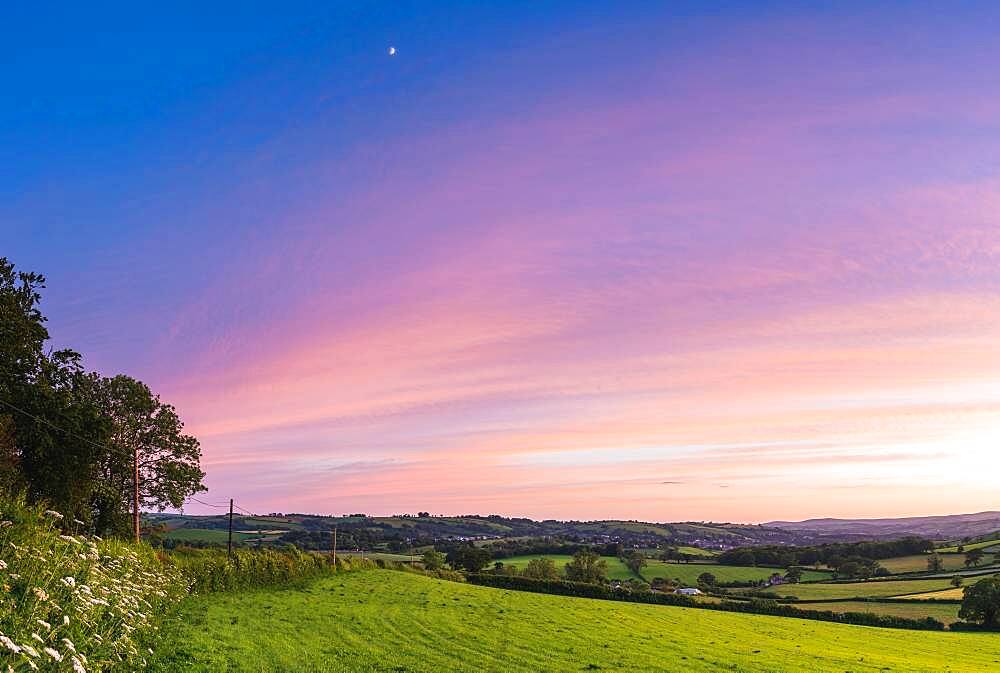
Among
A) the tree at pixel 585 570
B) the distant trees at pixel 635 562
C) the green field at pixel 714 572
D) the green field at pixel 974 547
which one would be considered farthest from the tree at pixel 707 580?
the green field at pixel 974 547

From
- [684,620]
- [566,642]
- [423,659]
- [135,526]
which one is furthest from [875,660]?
[135,526]

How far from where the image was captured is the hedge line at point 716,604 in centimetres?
7269

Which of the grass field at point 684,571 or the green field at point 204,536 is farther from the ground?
the green field at point 204,536

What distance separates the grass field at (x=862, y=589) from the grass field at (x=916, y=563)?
16.4m

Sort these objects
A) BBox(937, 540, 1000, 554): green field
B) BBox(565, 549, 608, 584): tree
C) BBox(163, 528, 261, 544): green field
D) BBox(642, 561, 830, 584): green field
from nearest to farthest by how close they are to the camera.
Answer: BBox(565, 549, 608, 584): tree → BBox(642, 561, 830, 584): green field → BBox(937, 540, 1000, 554): green field → BBox(163, 528, 261, 544): green field

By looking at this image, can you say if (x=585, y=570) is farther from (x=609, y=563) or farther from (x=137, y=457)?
(x=137, y=457)

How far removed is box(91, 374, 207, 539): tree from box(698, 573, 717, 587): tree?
299ft

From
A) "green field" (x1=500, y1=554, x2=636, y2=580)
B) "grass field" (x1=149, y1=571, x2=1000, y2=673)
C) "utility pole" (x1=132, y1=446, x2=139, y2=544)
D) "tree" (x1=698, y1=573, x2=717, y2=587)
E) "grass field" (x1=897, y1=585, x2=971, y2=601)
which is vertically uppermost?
"utility pole" (x1=132, y1=446, x2=139, y2=544)

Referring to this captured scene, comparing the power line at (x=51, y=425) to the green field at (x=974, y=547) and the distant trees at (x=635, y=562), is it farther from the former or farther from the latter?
the green field at (x=974, y=547)

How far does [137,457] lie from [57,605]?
58.6m

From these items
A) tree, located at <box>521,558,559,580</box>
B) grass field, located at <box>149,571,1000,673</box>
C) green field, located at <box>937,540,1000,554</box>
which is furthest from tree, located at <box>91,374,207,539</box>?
green field, located at <box>937,540,1000,554</box>

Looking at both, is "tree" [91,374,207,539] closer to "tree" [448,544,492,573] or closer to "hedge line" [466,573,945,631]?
"hedge line" [466,573,945,631]

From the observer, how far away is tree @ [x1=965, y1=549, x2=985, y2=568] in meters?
120

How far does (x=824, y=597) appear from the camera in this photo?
97188 millimetres
